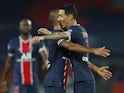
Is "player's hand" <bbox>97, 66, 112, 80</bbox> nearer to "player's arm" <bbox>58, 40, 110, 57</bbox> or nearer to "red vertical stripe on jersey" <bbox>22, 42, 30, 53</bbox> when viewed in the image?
"player's arm" <bbox>58, 40, 110, 57</bbox>

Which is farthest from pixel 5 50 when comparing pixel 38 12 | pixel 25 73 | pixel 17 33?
pixel 25 73

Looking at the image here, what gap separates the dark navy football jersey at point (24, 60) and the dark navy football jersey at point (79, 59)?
241cm

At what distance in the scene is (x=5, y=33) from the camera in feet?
43.1

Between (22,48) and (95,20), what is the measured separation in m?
4.96

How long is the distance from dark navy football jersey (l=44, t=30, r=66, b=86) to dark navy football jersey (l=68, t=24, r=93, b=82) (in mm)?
200

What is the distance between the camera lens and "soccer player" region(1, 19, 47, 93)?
8727 millimetres

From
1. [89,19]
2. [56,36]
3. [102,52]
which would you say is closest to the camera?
[102,52]

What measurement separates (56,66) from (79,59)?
0.35m

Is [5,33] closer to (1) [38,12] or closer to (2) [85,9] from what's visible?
(1) [38,12]

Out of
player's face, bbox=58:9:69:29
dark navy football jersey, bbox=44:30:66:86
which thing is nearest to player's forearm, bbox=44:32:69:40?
player's face, bbox=58:9:69:29

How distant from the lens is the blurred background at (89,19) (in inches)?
502

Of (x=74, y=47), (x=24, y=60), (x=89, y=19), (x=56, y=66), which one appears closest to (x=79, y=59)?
(x=74, y=47)

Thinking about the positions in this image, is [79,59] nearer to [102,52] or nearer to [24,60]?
[102,52]

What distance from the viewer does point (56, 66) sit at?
665cm
